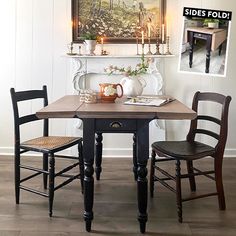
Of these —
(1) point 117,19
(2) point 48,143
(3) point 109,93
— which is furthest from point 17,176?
(1) point 117,19

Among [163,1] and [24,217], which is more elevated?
[163,1]

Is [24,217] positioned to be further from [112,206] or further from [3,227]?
[112,206]

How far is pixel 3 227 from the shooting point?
234 cm

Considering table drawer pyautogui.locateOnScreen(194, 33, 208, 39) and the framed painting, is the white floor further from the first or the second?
the framed painting

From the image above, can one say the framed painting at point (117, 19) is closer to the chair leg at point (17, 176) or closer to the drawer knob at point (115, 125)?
the chair leg at point (17, 176)

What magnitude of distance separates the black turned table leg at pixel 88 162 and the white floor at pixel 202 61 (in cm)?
216

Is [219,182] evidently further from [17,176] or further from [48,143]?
[17,176]

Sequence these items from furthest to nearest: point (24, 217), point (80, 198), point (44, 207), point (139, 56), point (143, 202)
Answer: point (139, 56), point (80, 198), point (44, 207), point (24, 217), point (143, 202)

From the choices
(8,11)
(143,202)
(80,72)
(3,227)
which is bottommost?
(3,227)

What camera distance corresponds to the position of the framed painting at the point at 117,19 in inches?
156

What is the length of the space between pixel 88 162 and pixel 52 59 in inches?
84.6

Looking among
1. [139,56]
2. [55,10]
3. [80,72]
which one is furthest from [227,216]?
[55,10]

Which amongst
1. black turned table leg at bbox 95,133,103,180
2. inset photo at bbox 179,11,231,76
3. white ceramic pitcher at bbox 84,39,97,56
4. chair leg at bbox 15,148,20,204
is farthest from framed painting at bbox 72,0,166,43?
chair leg at bbox 15,148,20,204

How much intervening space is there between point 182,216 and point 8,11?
2966mm
